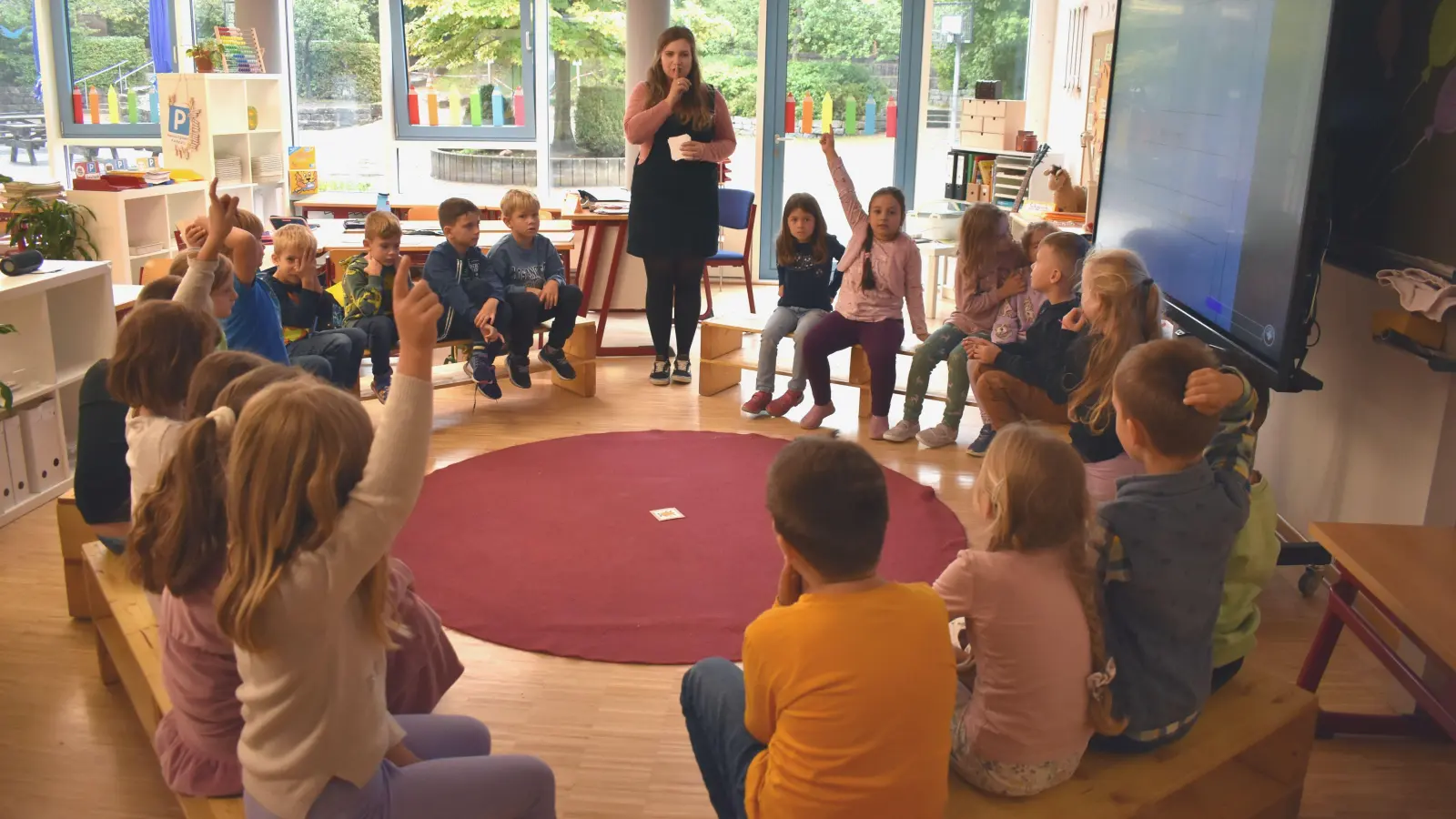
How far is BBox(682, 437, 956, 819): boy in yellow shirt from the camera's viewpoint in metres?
1.62

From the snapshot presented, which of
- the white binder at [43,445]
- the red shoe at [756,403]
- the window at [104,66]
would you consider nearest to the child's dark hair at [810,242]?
the red shoe at [756,403]

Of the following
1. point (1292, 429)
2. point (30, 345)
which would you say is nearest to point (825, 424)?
point (1292, 429)

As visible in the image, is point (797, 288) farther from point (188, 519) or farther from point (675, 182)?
point (188, 519)

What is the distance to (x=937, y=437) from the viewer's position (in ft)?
15.6

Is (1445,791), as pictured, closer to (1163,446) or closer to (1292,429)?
(1163,446)

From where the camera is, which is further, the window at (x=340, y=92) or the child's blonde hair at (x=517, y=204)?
the window at (x=340, y=92)

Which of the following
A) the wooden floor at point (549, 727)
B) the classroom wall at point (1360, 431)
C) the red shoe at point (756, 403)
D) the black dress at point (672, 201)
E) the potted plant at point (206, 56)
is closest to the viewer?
the wooden floor at point (549, 727)

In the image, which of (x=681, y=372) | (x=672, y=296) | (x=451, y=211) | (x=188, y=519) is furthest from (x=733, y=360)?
(x=188, y=519)

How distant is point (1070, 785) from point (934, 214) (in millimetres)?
5437

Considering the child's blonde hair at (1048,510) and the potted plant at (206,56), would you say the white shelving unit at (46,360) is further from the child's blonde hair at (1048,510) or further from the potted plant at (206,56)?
the child's blonde hair at (1048,510)

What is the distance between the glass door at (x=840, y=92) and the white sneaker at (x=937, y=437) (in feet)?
10.7

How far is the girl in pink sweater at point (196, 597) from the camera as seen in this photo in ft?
5.60

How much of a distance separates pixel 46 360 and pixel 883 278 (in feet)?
10.1

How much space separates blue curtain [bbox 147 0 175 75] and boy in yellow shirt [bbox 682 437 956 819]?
744 centimetres
